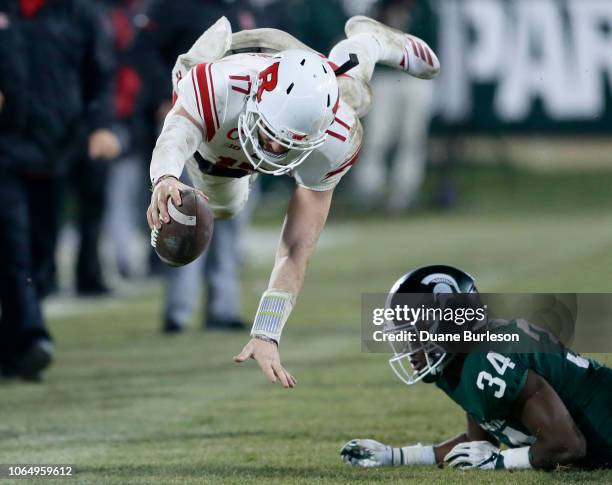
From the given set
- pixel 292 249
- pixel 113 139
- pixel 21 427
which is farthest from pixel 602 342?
pixel 113 139

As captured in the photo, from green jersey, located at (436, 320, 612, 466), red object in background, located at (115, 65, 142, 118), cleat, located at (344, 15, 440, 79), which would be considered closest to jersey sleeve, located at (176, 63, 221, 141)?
cleat, located at (344, 15, 440, 79)

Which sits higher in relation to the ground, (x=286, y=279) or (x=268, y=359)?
(x=286, y=279)

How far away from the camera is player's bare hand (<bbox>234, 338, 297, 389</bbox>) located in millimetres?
4430

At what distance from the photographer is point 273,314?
4.71m

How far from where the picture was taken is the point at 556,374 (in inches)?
188

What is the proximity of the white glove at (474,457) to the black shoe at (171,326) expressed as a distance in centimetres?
446

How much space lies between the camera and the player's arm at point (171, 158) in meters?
4.41

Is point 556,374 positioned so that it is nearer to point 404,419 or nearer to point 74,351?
point 404,419

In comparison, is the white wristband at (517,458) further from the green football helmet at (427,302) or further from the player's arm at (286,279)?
the player's arm at (286,279)

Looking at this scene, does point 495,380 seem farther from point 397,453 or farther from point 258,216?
point 258,216

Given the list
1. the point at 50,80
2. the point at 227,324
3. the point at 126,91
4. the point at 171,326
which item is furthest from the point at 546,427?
the point at 126,91

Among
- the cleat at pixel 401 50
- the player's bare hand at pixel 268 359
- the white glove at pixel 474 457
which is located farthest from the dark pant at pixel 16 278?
the white glove at pixel 474 457

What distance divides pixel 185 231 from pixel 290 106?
63 cm

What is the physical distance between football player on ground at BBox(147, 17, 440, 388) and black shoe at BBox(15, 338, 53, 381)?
1.85m
